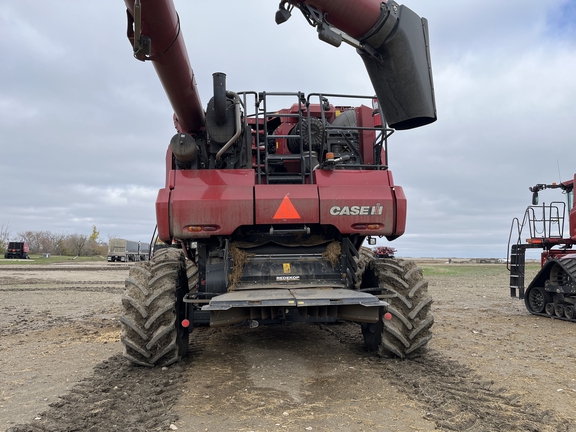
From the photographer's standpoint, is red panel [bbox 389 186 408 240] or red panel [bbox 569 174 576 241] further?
red panel [bbox 569 174 576 241]

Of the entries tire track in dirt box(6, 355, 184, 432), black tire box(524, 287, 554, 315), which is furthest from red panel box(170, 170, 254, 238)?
black tire box(524, 287, 554, 315)

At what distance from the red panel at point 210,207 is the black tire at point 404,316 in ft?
6.03

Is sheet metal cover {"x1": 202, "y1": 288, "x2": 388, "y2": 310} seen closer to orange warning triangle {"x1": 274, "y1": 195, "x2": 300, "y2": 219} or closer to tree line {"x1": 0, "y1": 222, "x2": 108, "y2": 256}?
orange warning triangle {"x1": 274, "y1": 195, "x2": 300, "y2": 219}

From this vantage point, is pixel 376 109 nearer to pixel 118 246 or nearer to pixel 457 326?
pixel 457 326

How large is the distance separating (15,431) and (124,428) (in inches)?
31.3

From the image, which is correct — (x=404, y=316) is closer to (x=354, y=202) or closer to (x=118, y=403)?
(x=354, y=202)

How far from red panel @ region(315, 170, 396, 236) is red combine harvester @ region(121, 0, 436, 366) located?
0.04 feet

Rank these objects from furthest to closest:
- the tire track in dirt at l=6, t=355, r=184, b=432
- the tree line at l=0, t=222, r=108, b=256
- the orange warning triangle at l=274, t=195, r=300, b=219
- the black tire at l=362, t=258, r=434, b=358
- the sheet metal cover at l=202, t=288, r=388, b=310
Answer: the tree line at l=0, t=222, r=108, b=256 < the orange warning triangle at l=274, t=195, r=300, b=219 < the black tire at l=362, t=258, r=434, b=358 < the sheet metal cover at l=202, t=288, r=388, b=310 < the tire track in dirt at l=6, t=355, r=184, b=432

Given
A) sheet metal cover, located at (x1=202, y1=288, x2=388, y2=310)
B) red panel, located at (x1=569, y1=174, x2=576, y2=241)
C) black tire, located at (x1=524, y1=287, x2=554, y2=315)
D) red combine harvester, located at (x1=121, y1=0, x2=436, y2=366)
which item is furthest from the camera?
black tire, located at (x1=524, y1=287, x2=554, y2=315)

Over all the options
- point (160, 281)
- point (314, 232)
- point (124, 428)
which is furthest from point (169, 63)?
point (124, 428)

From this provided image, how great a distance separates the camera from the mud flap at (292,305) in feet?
15.1

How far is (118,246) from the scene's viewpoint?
57.2 metres

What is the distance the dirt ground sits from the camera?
3799mm

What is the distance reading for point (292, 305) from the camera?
4.61 meters
